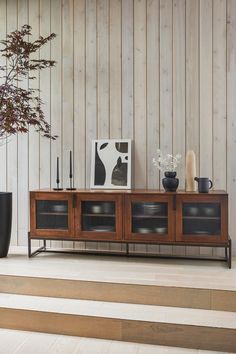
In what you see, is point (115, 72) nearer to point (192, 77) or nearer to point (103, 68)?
point (103, 68)

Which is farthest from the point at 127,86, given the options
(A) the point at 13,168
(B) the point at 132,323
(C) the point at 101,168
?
(B) the point at 132,323

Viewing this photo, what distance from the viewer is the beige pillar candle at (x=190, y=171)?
350 centimetres

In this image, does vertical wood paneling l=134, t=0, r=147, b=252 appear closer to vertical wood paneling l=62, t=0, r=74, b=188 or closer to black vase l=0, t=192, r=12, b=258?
vertical wood paneling l=62, t=0, r=74, b=188

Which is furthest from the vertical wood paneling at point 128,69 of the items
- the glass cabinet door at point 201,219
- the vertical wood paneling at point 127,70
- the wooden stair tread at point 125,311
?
the wooden stair tread at point 125,311

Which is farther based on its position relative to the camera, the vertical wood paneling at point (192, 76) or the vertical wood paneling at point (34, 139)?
the vertical wood paneling at point (34, 139)

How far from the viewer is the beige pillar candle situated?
3502 millimetres

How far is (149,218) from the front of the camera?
3.46m

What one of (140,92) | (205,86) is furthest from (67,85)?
(205,86)

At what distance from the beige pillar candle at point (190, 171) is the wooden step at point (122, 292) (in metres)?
1.06

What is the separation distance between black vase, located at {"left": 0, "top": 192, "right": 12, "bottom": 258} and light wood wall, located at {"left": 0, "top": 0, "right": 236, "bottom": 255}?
0.50m

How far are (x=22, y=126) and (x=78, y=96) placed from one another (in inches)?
31.0

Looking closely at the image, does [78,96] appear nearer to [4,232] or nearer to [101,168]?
[101,168]

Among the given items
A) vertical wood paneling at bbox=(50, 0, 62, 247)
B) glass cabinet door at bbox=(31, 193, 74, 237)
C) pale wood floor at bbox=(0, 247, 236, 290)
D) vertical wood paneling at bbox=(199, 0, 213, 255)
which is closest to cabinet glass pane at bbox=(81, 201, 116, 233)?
glass cabinet door at bbox=(31, 193, 74, 237)

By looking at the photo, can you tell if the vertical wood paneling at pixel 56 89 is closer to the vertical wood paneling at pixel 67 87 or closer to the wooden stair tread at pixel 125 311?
the vertical wood paneling at pixel 67 87
